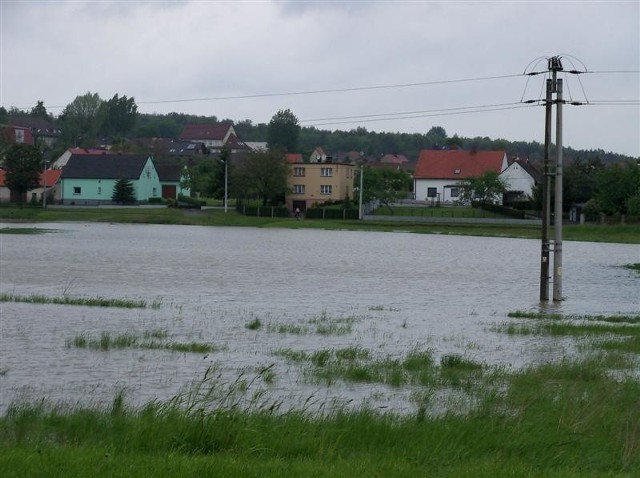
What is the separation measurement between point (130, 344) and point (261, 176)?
9801cm

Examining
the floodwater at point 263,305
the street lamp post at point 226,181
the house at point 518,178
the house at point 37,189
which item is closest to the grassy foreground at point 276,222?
the street lamp post at point 226,181

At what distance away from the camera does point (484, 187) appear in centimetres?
11925

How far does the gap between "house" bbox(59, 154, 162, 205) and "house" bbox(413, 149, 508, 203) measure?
3670cm

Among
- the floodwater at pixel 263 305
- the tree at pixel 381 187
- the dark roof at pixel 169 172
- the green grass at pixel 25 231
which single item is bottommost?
the floodwater at pixel 263 305

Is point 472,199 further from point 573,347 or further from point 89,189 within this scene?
point 573,347

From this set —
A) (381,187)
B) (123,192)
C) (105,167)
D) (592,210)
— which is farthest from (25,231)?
(592,210)

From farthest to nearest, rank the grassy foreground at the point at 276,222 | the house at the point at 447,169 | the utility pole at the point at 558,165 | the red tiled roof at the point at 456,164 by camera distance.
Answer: the red tiled roof at the point at 456,164 < the house at the point at 447,169 < the grassy foreground at the point at 276,222 < the utility pole at the point at 558,165

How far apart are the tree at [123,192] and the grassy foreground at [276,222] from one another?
8601 mm

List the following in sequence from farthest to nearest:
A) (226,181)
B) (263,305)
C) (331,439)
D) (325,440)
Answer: (226,181) → (263,305) → (331,439) → (325,440)

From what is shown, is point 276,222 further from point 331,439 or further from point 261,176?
point 331,439

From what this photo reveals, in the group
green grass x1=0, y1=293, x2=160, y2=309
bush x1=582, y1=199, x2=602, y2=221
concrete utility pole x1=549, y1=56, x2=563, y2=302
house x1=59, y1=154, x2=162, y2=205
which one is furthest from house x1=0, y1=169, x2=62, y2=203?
concrete utility pole x1=549, y1=56, x2=563, y2=302

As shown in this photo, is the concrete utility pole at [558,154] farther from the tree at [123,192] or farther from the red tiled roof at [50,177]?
the red tiled roof at [50,177]

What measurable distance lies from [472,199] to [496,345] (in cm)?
10041

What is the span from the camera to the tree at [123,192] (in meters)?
124
